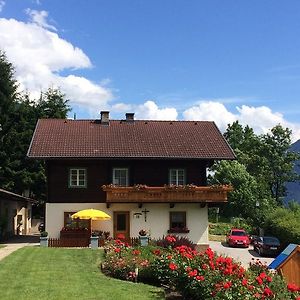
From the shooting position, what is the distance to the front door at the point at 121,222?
99.3 ft

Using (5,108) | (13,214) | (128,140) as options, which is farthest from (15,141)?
(128,140)

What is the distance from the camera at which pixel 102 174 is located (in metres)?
31.2

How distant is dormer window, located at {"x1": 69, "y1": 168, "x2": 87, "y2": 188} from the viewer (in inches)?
1215

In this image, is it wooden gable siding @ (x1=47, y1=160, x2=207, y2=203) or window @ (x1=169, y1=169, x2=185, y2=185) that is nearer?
wooden gable siding @ (x1=47, y1=160, x2=207, y2=203)

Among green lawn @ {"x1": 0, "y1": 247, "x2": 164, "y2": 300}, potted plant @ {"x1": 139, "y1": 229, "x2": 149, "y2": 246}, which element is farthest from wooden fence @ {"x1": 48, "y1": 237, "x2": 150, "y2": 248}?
green lawn @ {"x1": 0, "y1": 247, "x2": 164, "y2": 300}

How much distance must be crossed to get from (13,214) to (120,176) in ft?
40.6

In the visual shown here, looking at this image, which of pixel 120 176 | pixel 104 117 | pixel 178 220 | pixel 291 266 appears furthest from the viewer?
pixel 104 117

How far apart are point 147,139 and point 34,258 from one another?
1487 centimetres

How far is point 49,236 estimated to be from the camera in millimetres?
29922

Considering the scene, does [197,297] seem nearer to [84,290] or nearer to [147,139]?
[84,290]

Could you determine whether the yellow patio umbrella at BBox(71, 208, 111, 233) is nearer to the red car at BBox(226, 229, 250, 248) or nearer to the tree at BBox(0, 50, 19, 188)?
the red car at BBox(226, 229, 250, 248)

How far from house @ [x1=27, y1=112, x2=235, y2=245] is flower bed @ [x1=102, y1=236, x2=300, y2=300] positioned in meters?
12.6

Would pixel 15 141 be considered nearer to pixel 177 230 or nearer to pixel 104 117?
pixel 104 117

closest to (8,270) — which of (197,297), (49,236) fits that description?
(197,297)
